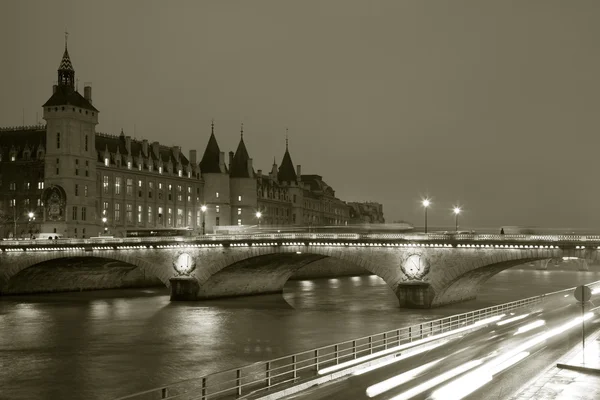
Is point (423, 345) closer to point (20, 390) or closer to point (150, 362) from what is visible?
point (150, 362)

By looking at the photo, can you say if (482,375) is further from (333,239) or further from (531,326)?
(333,239)

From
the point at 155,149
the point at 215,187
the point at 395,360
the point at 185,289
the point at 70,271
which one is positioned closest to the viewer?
the point at 395,360

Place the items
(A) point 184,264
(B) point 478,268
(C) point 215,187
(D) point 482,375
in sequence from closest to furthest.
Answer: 1. (D) point 482,375
2. (B) point 478,268
3. (A) point 184,264
4. (C) point 215,187

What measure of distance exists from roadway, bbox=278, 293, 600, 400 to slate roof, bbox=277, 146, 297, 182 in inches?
5019

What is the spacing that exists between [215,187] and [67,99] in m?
36.2

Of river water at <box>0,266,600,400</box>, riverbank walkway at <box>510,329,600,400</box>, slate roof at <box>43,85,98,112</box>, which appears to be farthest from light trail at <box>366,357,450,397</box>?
slate roof at <box>43,85,98,112</box>

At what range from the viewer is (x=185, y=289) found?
72312mm

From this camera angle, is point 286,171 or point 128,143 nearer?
point 128,143

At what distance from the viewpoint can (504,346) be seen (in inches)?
1218

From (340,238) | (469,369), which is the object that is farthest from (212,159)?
(469,369)

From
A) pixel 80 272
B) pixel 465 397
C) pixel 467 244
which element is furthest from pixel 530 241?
pixel 80 272

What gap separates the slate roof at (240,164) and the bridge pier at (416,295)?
261ft

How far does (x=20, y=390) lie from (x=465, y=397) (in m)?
19.5

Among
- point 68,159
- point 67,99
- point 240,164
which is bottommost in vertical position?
point 68,159
